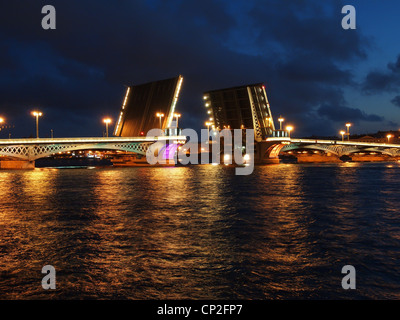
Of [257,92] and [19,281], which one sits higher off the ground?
[257,92]

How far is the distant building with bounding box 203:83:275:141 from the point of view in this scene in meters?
63.8

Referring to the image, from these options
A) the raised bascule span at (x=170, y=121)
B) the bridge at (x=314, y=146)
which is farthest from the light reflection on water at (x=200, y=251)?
the bridge at (x=314, y=146)

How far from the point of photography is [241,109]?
67.2 metres

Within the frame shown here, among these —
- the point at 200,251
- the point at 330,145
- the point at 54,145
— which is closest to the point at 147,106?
the point at 54,145

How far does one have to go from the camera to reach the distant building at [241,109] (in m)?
63.8

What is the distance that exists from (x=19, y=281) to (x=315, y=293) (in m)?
4.55

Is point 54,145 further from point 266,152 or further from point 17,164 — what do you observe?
point 266,152

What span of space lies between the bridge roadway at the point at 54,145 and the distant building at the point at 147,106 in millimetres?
6621

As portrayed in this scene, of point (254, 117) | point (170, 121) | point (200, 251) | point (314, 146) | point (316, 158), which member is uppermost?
point (254, 117)

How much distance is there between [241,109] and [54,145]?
33.5 metres

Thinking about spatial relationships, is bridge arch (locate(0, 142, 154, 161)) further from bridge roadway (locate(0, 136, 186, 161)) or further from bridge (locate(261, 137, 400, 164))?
bridge (locate(261, 137, 400, 164))

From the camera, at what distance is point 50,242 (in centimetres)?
822
